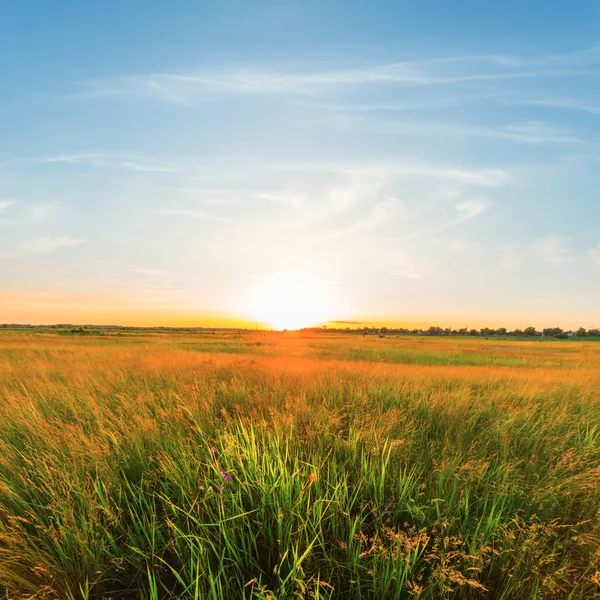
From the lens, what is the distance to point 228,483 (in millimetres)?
2621

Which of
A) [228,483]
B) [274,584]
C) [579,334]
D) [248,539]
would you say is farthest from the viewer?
[579,334]

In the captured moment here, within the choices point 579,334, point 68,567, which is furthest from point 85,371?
point 579,334

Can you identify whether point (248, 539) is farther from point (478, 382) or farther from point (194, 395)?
point (478, 382)

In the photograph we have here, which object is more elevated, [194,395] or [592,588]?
[194,395]

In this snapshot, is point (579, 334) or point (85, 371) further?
point (579, 334)

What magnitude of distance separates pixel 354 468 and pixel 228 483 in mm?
1113

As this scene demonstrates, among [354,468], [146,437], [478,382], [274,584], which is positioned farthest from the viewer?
[478,382]

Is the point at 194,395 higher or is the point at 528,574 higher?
the point at 194,395

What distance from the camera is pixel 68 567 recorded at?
228cm

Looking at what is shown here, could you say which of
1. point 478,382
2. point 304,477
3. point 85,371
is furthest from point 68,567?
point 478,382

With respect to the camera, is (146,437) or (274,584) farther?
(146,437)

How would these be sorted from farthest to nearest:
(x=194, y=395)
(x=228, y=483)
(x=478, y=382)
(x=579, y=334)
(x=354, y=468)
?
(x=579, y=334)
(x=478, y=382)
(x=194, y=395)
(x=354, y=468)
(x=228, y=483)

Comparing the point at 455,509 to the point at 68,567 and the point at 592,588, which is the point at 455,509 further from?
the point at 68,567

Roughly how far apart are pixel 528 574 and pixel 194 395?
454 centimetres
